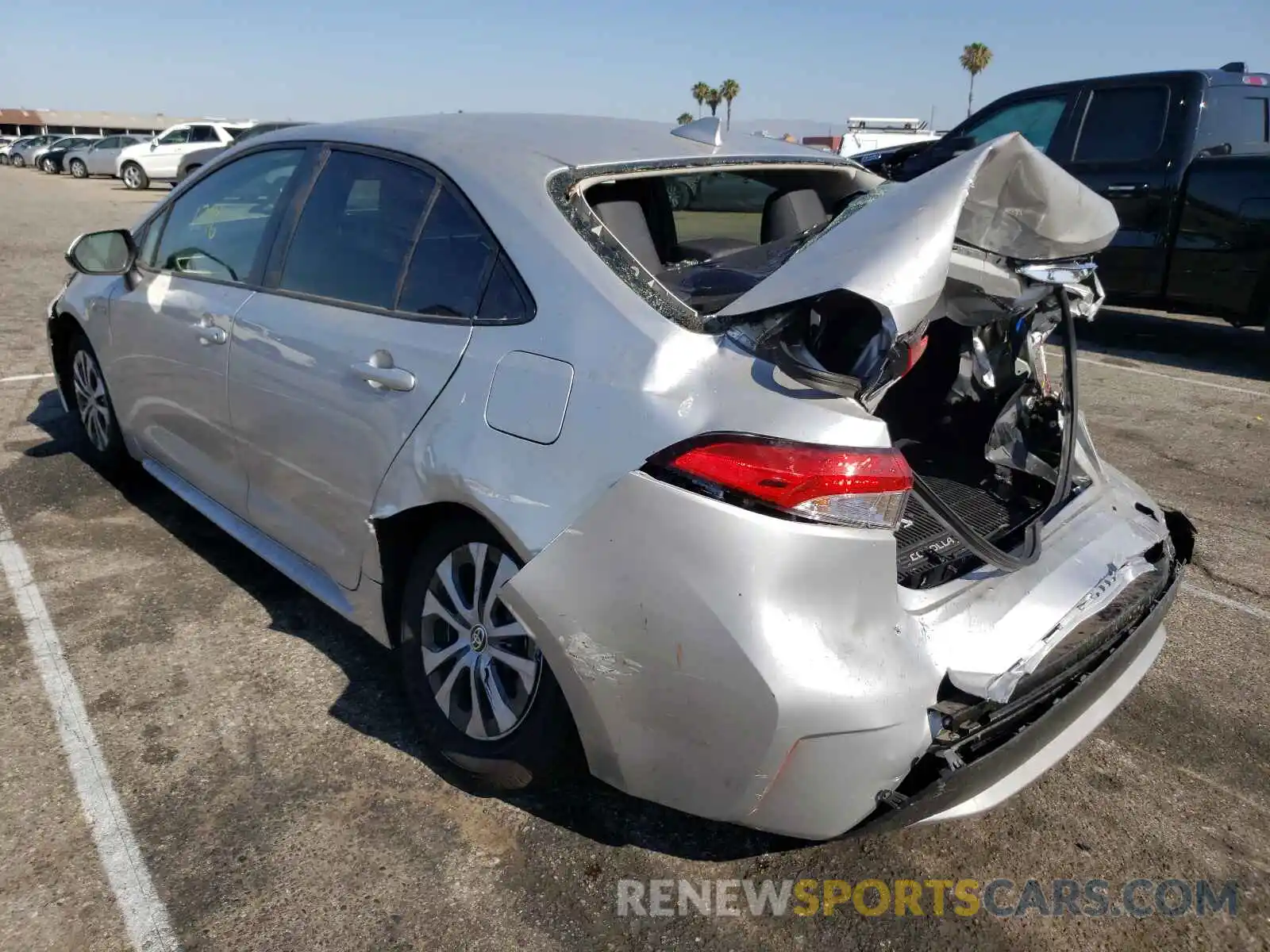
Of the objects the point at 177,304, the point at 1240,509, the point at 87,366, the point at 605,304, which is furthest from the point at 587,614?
the point at 1240,509

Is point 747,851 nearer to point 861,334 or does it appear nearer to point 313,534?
point 861,334

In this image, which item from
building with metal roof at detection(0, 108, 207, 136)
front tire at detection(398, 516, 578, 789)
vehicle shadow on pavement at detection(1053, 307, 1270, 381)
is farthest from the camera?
building with metal roof at detection(0, 108, 207, 136)

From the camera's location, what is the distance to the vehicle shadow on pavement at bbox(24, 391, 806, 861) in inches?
97.8

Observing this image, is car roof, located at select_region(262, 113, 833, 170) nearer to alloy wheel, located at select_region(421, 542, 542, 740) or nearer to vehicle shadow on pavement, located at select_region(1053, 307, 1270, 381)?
alloy wheel, located at select_region(421, 542, 542, 740)

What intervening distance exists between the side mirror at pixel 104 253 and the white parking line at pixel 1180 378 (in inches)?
278

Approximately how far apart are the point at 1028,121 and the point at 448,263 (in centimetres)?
783

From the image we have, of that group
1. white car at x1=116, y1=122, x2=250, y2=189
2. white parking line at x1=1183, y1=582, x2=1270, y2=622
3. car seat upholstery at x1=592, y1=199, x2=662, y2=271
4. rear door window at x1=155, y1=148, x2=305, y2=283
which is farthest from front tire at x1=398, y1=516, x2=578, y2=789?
white car at x1=116, y1=122, x2=250, y2=189

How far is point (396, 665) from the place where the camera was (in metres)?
3.21

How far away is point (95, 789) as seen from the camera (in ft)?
8.54

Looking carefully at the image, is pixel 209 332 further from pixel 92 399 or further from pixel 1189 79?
pixel 1189 79

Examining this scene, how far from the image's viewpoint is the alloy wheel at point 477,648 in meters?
2.37

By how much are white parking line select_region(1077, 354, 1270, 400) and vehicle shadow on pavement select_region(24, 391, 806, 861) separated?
6453mm

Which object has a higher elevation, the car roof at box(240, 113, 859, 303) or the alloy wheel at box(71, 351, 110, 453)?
the car roof at box(240, 113, 859, 303)

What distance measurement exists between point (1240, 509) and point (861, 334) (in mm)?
3809
